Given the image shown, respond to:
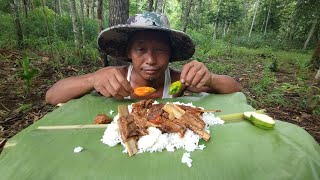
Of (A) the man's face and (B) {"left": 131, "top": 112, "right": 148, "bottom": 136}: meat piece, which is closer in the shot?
(B) {"left": 131, "top": 112, "right": 148, "bottom": 136}: meat piece

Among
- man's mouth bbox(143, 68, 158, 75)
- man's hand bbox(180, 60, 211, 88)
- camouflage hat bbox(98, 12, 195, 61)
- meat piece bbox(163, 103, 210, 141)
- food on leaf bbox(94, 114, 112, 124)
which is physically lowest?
food on leaf bbox(94, 114, 112, 124)

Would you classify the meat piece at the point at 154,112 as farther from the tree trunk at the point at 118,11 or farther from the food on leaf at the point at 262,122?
the tree trunk at the point at 118,11


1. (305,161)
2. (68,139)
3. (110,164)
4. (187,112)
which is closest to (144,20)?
(187,112)

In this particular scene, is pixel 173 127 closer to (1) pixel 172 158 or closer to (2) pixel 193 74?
(1) pixel 172 158

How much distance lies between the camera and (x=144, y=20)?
6.60ft

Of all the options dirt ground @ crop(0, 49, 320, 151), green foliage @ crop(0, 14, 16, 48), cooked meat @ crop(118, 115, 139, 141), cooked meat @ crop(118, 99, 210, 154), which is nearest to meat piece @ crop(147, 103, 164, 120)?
cooked meat @ crop(118, 99, 210, 154)

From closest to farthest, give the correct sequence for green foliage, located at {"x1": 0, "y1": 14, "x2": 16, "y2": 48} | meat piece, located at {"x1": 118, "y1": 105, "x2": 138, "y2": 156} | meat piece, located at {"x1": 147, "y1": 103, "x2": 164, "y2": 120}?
meat piece, located at {"x1": 118, "y1": 105, "x2": 138, "y2": 156} → meat piece, located at {"x1": 147, "y1": 103, "x2": 164, "y2": 120} → green foliage, located at {"x1": 0, "y1": 14, "x2": 16, "y2": 48}

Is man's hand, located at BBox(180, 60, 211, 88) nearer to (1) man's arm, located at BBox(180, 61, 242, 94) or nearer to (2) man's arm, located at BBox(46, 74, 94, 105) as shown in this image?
(1) man's arm, located at BBox(180, 61, 242, 94)

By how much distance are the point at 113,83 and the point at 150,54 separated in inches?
16.3

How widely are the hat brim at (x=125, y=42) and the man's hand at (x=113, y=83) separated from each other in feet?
1.38

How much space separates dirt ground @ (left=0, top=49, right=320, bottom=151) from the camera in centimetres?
304

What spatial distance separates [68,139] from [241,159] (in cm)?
84

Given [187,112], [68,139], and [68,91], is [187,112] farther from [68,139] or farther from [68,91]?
[68,91]

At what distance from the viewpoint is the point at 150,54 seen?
76.0 inches
